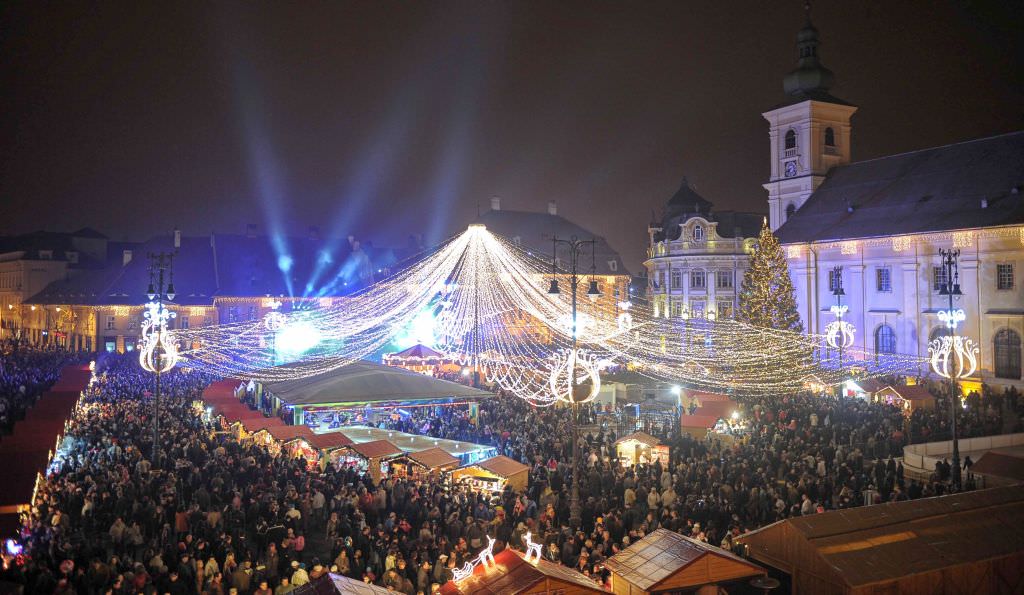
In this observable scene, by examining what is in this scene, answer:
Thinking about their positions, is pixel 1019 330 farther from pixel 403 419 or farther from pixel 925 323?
pixel 403 419

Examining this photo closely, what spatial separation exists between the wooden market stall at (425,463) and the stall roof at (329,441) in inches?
65.3

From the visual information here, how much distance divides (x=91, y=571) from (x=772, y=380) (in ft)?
90.2

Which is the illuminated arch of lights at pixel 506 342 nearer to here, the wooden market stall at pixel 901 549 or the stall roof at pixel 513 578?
the wooden market stall at pixel 901 549

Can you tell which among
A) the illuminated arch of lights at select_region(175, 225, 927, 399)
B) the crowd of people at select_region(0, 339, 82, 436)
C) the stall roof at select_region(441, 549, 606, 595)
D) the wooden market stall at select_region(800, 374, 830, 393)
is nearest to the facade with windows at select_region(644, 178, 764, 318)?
the illuminated arch of lights at select_region(175, 225, 927, 399)

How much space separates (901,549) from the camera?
10.2 meters

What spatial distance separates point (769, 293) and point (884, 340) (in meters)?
6.20

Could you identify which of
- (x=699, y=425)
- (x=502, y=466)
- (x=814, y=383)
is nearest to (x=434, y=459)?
(x=502, y=466)

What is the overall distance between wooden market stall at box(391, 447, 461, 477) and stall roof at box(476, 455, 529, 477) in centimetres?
73

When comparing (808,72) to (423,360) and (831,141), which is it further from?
(423,360)

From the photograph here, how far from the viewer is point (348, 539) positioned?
13648 mm

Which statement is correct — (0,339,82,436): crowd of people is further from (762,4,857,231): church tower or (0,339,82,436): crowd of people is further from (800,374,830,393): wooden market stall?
(762,4,857,231): church tower

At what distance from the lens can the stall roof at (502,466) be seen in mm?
17773

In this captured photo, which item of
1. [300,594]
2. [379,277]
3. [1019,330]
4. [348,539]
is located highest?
[379,277]

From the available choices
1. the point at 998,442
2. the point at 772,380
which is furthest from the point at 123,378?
the point at 998,442
